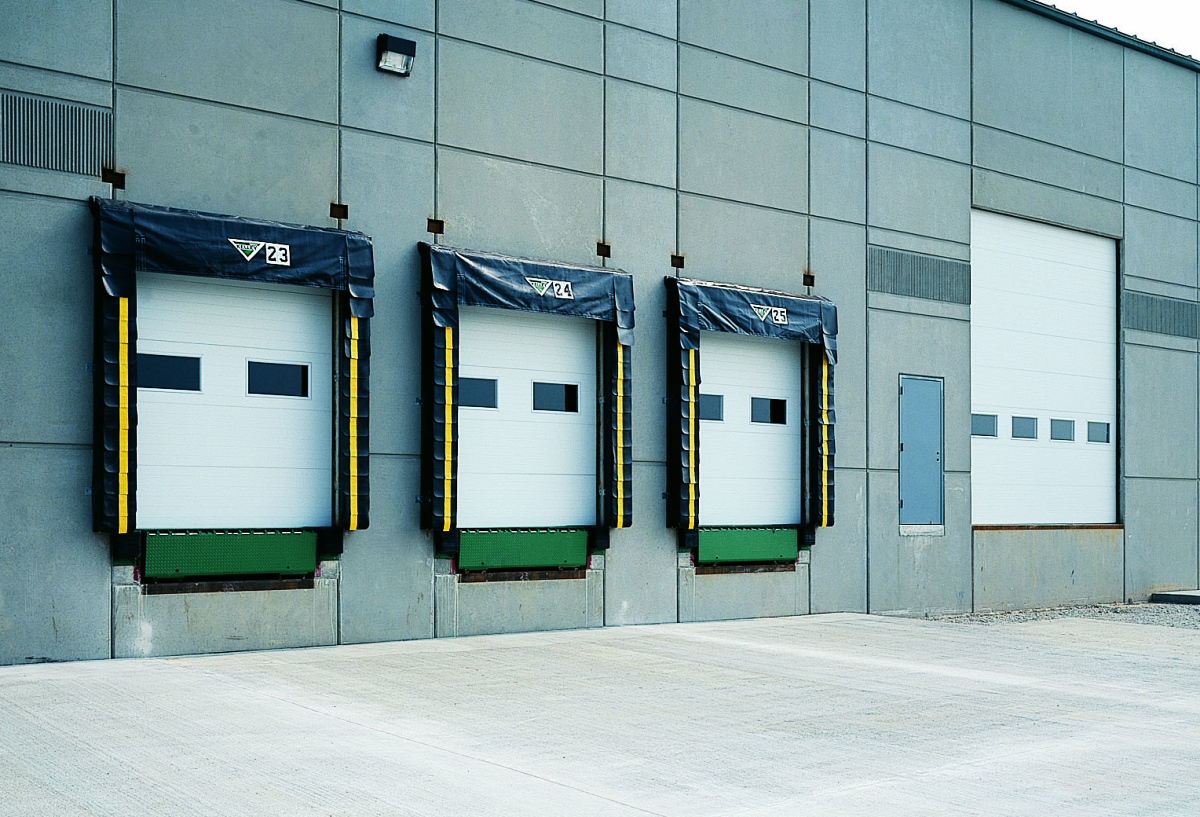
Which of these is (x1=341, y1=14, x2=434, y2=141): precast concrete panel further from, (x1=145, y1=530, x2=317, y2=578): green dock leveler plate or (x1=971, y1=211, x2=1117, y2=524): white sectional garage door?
(x1=971, y1=211, x2=1117, y2=524): white sectional garage door

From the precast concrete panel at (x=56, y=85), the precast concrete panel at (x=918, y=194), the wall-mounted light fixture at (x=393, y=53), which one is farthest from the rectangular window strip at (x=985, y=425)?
the precast concrete panel at (x=56, y=85)

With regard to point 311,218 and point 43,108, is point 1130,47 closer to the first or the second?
point 311,218

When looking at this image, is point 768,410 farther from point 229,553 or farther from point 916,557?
point 229,553

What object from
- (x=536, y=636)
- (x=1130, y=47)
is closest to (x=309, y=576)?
(x=536, y=636)

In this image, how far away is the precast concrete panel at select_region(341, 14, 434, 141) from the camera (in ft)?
47.7

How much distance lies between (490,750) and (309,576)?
19.3 ft

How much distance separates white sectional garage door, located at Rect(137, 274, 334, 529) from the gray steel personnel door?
9.49m

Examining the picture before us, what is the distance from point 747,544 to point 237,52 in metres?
9.11

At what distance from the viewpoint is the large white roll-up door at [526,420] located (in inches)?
611

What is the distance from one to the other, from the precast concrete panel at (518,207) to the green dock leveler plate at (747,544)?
4091 mm

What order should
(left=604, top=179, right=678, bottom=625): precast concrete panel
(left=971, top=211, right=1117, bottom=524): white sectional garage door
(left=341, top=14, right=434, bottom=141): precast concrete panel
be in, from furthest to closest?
1. (left=971, top=211, right=1117, bottom=524): white sectional garage door
2. (left=604, top=179, right=678, bottom=625): precast concrete panel
3. (left=341, top=14, right=434, bottom=141): precast concrete panel

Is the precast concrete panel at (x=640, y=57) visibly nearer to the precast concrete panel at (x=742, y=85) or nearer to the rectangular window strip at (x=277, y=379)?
the precast concrete panel at (x=742, y=85)

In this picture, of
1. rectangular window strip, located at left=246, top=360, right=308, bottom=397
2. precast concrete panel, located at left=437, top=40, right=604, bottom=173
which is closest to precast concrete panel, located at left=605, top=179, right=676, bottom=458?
precast concrete panel, located at left=437, top=40, right=604, bottom=173

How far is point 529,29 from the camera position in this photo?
16.0 metres
